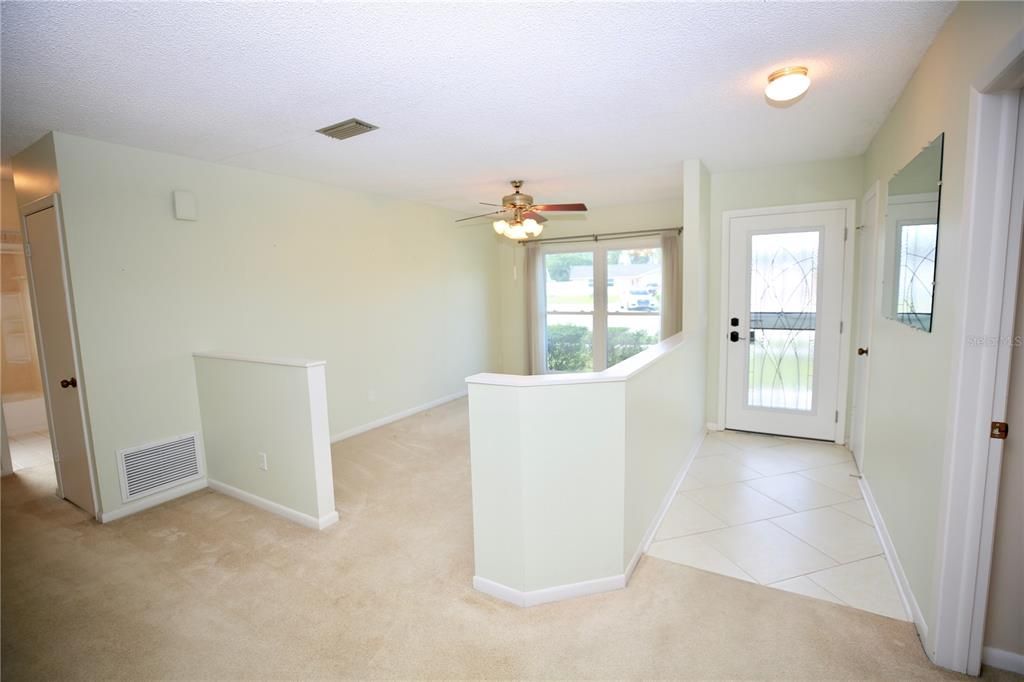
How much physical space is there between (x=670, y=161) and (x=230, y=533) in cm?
414

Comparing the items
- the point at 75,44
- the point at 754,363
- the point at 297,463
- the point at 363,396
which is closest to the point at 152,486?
the point at 297,463

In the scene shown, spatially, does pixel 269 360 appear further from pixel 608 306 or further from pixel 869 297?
pixel 608 306

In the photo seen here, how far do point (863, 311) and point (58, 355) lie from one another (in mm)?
5831

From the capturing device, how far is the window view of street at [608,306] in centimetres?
609

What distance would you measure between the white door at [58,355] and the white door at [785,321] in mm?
5049

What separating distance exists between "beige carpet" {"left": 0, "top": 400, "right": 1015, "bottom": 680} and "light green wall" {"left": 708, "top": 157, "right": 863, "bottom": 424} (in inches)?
103

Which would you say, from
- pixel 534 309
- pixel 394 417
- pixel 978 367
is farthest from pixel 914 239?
pixel 534 309

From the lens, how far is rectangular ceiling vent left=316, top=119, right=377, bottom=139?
2777mm

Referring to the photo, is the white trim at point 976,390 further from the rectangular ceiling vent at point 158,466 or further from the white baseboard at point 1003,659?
the rectangular ceiling vent at point 158,466

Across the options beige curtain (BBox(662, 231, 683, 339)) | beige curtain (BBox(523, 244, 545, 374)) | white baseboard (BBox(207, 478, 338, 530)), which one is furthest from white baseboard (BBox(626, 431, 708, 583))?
beige curtain (BBox(523, 244, 545, 374))

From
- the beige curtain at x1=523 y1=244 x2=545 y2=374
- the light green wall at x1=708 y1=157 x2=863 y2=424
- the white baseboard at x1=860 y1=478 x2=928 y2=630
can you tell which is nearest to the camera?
the white baseboard at x1=860 y1=478 x2=928 y2=630

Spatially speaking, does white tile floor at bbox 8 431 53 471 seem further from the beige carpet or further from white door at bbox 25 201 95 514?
the beige carpet

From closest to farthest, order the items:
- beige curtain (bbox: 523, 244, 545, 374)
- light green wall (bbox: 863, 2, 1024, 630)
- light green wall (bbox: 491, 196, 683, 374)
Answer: light green wall (bbox: 863, 2, 1024, 630) < light green wall (bbox: 491, 196, 683, 374) < beige curtain (bbox: 523, 244, 545, 374)

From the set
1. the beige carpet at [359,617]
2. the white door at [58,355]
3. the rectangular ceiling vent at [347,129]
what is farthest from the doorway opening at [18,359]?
the rectangular ceiling vent at [347,129]
